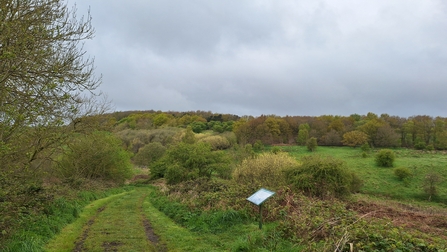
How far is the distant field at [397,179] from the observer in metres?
43.6

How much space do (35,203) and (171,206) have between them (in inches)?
243

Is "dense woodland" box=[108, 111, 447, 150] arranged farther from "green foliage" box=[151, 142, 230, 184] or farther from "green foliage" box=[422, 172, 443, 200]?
"green foliage" box=[151, 142, 230, 184]

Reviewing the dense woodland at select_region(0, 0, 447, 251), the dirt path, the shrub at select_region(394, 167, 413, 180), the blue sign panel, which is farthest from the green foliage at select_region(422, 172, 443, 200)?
the dirt path

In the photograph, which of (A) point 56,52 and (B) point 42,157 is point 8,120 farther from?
(B) point 42,157

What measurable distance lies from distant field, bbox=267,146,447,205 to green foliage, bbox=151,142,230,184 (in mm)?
13079

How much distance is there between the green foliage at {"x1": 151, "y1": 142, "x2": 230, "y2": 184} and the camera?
3086cm

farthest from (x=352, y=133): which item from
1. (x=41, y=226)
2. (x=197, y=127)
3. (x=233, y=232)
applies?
(x=41, y=226)

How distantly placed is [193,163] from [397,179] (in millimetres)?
36999

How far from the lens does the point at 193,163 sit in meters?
31.7

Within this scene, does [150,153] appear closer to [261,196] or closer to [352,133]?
[261,196]

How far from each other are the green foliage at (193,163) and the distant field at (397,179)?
515 inches

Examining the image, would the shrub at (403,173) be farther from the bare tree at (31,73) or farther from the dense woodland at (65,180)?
the bare tree at (31,73)

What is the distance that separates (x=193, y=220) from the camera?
11281 mm

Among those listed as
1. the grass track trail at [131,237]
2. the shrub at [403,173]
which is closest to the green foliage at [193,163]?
the grass track trail at [131,237]
